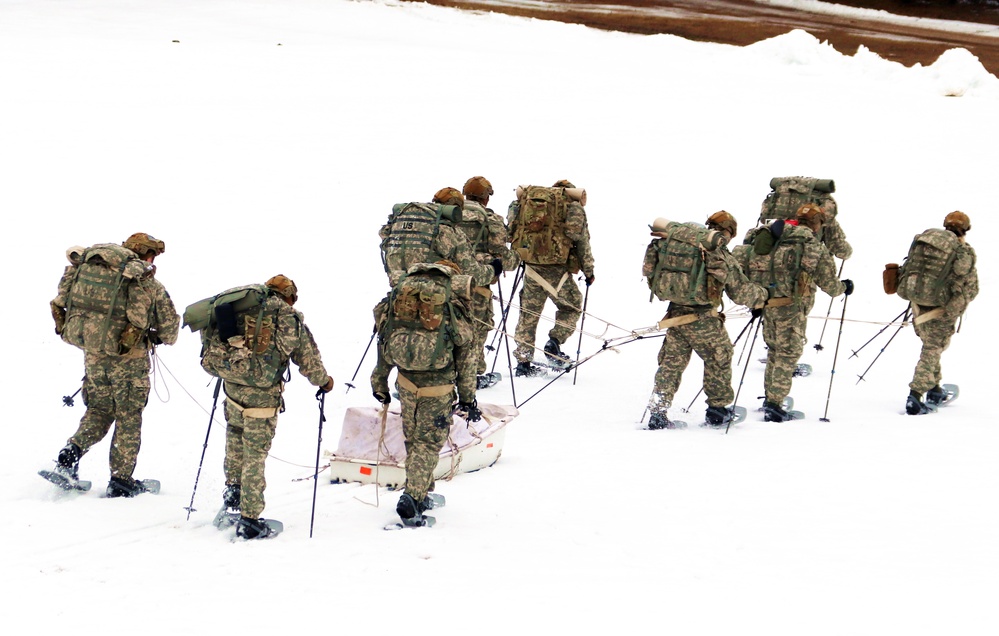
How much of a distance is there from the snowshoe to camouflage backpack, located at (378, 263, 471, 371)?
3948 mm

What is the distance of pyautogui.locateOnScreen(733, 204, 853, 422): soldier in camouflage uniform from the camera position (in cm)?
1031

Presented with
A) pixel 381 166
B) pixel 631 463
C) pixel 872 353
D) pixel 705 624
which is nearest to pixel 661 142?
pixel 381 166

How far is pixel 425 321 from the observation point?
7367mm

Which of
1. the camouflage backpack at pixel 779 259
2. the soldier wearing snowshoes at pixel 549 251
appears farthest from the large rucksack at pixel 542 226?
the camouflage backpack at pixel 779 259

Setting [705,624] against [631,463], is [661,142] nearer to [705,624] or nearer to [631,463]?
[631,463]

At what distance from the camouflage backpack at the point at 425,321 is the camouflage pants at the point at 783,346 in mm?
4258

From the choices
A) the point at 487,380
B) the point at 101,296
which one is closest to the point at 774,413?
the point at 487,380

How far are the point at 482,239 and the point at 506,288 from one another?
12.7ft

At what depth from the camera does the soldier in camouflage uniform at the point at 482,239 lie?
35.3ft

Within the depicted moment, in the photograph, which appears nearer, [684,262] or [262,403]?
[262,403]

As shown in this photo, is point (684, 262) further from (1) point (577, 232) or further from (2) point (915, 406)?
(2) point (915, 406)

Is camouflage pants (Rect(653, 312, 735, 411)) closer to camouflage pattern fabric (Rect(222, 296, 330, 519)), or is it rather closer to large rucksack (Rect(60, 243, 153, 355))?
camouflage pattern fabric (Rect(222, 296, 330, 519))

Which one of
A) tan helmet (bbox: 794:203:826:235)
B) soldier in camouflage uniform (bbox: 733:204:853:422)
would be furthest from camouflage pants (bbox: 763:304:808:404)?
tan helmet (bbox: 794:203:826:235)

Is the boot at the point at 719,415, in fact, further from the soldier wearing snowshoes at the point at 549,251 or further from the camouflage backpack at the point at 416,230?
the camouflage backpack at the point at 416,230
